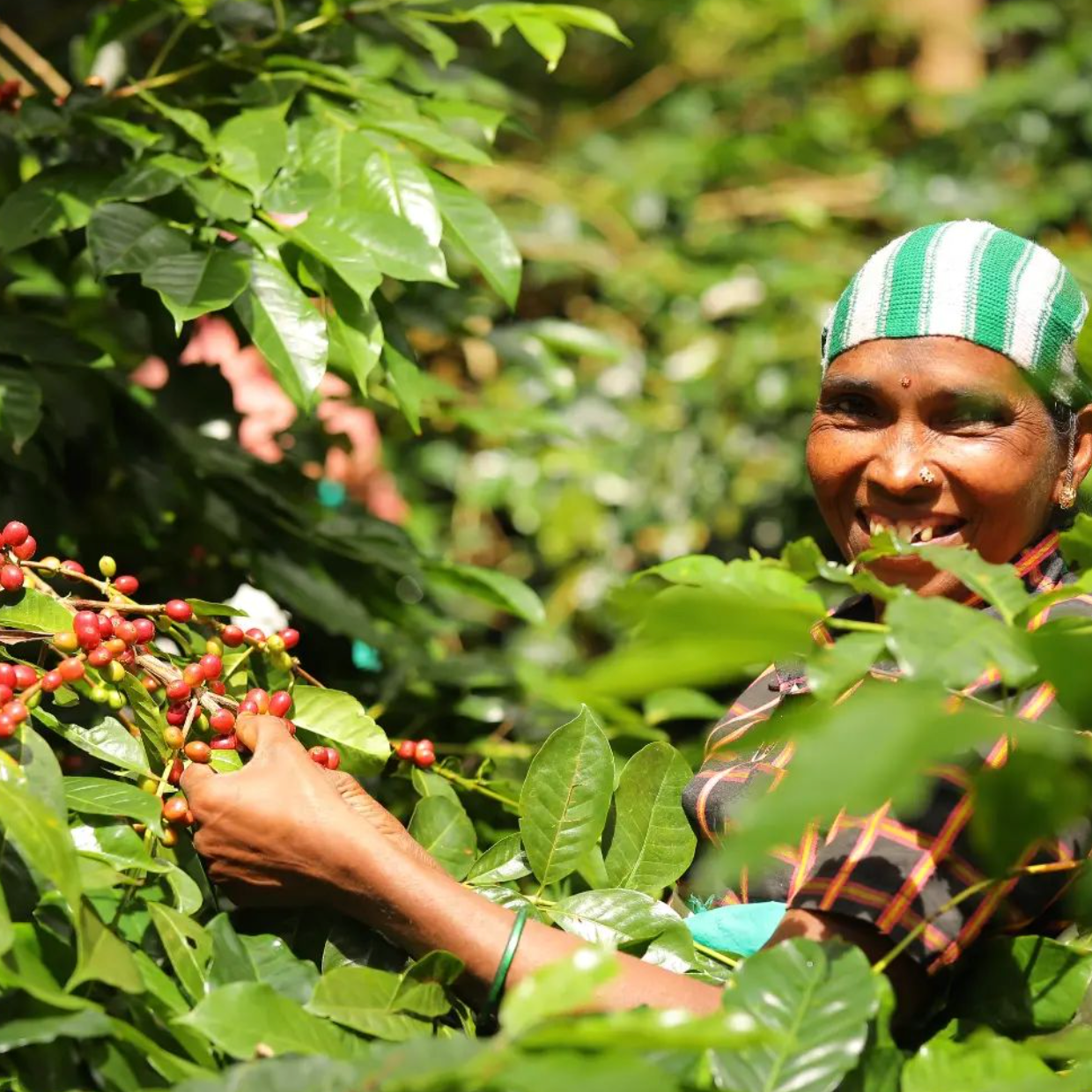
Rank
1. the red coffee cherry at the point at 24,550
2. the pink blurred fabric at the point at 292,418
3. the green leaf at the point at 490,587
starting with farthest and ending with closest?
1. the pink blurred fabric at the point at 292,418
2. the green leaf at the point at 490,587
3. the red coffee cherry at the point at 24,550

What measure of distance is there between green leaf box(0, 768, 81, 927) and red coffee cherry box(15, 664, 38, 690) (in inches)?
7.6

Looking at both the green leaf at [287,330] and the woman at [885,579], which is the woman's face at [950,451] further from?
the green leaf at [287,330]

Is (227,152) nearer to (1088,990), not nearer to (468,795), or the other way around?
(468,795)

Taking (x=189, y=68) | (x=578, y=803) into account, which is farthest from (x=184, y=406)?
(x=578, y=803)

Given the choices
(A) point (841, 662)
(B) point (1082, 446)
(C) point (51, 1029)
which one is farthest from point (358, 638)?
(A) point (841, 662)

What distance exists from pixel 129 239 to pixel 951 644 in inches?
37.6

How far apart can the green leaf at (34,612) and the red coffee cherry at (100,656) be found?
50 mm

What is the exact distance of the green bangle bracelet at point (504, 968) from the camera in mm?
1118

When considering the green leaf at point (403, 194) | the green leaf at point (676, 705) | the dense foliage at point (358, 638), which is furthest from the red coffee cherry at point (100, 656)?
the green leaf at point (676, 705)

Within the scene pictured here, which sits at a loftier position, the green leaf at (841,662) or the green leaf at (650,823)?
the green leaf at (841,662)

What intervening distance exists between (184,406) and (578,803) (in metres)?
0.98

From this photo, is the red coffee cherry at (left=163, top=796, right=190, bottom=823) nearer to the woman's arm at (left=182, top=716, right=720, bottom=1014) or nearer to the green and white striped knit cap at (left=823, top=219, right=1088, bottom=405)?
the woman's arm at (left=182, top=716, right=720, bottom=1014)

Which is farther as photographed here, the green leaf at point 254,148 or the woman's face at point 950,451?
the green leaf at point 254,148

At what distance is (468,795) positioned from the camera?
167 centimetres
